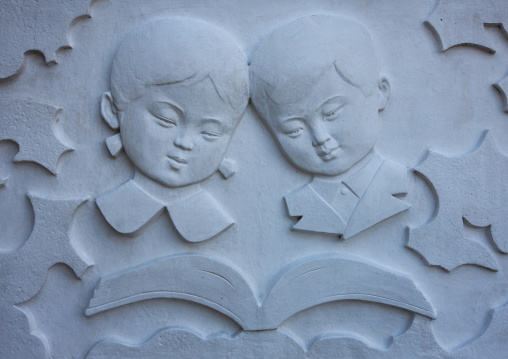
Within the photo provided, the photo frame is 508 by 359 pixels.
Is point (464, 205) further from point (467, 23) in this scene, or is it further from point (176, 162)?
point (176, 162)

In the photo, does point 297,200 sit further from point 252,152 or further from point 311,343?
point 311,343

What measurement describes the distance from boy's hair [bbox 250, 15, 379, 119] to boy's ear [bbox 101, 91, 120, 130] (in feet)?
2.38

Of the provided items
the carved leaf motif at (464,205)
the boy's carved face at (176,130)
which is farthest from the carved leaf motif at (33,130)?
the carved leaf motif at (464,205)

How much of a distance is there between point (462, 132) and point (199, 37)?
152 centimetres

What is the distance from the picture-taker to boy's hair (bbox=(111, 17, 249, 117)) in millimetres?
2338

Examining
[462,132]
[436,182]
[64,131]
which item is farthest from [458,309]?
[64,131]

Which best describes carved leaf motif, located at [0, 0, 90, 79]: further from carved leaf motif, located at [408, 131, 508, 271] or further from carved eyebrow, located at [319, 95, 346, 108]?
carved leaf motif, located at [408, 131, 508, 271]

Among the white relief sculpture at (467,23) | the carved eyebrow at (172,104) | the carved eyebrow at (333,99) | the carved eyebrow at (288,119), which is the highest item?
the white relief sculpture at (467,23)

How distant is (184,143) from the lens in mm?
2354

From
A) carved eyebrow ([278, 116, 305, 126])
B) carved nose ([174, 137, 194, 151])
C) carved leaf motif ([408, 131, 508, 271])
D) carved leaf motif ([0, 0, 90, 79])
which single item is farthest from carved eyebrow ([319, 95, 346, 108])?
carved leaf motif ([0, 0, 90, 79])

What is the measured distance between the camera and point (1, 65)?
237 centimetres

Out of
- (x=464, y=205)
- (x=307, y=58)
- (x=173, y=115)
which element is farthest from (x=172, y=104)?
(x=464, y=205)

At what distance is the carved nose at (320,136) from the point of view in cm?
239

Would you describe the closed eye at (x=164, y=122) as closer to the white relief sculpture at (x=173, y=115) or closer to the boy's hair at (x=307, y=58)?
the white relief sculpture at (x=173, y=115)
